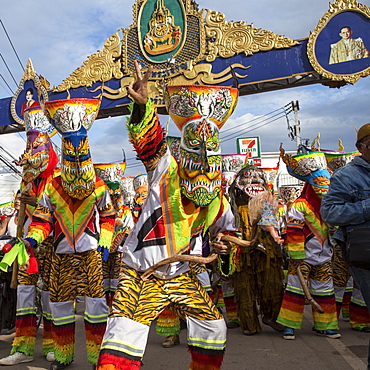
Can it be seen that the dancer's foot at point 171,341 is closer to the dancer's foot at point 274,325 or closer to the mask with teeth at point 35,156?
the dancer's foot at point 274,325

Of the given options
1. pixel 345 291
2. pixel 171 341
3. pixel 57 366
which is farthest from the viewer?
pixel 345 291

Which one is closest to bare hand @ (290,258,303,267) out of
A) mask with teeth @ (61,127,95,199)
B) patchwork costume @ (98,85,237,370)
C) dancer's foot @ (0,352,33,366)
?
patchwork costume @ (98,85,237,370)

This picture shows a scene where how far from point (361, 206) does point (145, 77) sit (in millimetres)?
1638

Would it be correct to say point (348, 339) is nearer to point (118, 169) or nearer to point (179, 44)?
point (118, 169)

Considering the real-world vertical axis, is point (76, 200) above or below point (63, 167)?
below

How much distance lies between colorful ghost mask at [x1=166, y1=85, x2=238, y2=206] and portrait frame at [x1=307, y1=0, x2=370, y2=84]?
8.92 meters

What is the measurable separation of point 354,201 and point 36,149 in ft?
10.9

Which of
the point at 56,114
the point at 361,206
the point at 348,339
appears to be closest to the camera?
the point at 361,206

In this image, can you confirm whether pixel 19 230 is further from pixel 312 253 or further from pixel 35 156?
pixel 312 253

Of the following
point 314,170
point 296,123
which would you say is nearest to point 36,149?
point 314,170

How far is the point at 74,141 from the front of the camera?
13.4 ft

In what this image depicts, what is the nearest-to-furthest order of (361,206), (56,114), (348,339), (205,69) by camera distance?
(361,206), (56,114), (348,339), (205,69)

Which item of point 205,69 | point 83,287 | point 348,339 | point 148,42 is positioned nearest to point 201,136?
point 83,287

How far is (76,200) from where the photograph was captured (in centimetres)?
441
